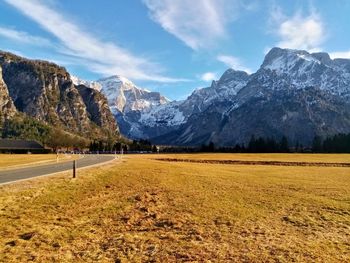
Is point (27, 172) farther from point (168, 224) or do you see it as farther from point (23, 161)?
point (23, 161)

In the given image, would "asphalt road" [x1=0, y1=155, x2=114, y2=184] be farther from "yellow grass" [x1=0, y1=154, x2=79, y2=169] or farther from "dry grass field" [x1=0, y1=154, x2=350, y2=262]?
"yellow grass" [x1=0, y1=154, x2=79, y2=169]

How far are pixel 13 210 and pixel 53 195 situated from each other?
453 cm

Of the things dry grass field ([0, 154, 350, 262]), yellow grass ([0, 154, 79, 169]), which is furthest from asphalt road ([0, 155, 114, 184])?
yellow grass ([0, 154, 79, 169])

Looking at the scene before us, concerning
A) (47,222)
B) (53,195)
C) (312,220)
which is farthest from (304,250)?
(53,195)

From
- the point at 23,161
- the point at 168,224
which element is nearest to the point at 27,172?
the point at 168,224

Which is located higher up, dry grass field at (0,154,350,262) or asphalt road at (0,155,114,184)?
asphalt road at (0,155,114,184)

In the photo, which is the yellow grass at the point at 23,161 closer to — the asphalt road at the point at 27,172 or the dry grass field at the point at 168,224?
the asphalt road at the point at 27,172

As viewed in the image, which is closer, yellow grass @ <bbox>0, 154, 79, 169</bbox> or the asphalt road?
the asphalt road

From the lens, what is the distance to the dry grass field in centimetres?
1419

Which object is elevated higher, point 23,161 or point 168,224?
point 23,161

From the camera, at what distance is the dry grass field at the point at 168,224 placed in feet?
46.5

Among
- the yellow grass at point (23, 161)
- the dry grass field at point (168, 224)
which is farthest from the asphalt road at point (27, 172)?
the yellow grass at point (23, 161)

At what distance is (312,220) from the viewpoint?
20.4 metres

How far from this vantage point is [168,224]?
740 inches
